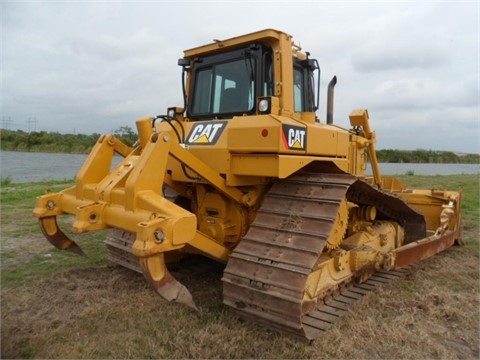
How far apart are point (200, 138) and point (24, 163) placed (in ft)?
75.0

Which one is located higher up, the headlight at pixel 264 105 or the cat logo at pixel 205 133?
the headlight at pixel 264 105

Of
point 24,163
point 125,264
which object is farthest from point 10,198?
point 24,163

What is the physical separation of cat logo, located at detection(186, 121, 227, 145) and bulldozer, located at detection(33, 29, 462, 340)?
16 mm

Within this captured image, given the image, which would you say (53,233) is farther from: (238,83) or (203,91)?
(238,83)

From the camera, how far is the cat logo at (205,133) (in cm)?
435

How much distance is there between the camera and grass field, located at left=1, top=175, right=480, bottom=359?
3.35 metres

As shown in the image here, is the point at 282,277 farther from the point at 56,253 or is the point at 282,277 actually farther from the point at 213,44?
the point at 56,253

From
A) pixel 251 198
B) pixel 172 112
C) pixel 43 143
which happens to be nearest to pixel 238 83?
pixel 172 112

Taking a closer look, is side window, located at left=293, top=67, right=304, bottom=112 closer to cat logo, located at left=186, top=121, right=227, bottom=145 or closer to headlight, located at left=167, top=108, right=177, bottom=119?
cat logo, located at left=186, top=121, right=227, bottom=145

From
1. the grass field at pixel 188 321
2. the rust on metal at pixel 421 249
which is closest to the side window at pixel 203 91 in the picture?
the grass field at pixel 188 321

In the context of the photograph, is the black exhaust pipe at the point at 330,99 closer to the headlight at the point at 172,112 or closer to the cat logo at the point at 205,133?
the cat logo at the point at 205,133

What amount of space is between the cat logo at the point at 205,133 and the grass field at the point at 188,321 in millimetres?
1675

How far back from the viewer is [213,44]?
191 inches

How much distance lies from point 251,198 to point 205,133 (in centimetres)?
87
